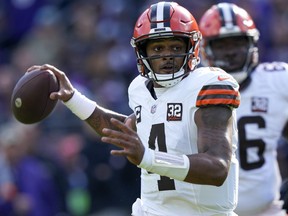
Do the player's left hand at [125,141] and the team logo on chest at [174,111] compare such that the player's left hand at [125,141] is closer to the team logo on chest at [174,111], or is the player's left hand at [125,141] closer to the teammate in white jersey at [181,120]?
the teammate in white jersey at [181,120]

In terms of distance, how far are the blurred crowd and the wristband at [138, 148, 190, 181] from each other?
3793mm

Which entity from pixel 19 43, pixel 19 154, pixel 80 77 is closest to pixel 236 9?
pixel 19 154

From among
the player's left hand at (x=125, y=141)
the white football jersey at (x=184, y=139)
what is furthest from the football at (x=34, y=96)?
the player's left hand at (x=125, y=141)

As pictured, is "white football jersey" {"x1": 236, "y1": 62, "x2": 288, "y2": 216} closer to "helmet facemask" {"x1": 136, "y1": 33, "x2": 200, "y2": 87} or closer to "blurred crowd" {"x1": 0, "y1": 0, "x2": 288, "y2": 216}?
"helmet facemask" {"x1": 136, "y1": 33, "x2": 200, "y2": 87}

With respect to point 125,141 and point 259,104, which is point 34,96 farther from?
point 259,104

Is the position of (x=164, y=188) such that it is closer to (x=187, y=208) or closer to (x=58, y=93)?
(x=187, y=208)

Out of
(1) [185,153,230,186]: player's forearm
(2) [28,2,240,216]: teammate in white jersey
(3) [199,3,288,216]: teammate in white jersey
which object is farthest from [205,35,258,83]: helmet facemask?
(1) [185,153,230,186]: player's forearm

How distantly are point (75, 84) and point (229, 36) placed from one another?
3.27 meters

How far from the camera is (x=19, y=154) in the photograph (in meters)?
7.22

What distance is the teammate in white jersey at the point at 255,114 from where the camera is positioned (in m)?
5.27

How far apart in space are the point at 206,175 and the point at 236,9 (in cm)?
255

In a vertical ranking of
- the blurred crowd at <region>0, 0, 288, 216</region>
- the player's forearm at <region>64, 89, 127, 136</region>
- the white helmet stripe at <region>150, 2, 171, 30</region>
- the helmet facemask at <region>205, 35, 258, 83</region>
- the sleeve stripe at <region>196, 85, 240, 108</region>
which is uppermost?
the white helmet stripe at <region>150, 2, 171, 30</region>

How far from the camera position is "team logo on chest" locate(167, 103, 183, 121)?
389 centimetres

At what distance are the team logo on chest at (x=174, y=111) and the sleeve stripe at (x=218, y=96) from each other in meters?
0.12
